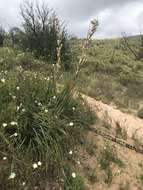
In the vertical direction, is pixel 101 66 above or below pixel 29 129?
below

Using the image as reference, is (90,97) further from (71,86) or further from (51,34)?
(51,34)

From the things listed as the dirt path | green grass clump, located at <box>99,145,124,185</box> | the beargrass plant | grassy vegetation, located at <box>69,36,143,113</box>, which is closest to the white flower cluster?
the beargrass plant

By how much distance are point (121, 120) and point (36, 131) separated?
2768mm

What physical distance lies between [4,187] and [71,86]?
227 centimetres

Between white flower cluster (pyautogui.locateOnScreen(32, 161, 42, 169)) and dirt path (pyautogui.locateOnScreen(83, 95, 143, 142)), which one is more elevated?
white flower cluster (pyautogui.locateOnScreen(32, 161, 42, 169))

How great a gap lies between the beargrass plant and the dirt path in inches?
38.8

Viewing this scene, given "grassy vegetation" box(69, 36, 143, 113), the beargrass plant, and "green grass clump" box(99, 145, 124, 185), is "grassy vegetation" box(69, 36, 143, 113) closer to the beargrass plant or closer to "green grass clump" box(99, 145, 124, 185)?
the beargrass plant

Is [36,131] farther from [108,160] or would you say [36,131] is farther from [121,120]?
[121,120]

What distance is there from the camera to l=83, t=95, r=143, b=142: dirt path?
7.62 m

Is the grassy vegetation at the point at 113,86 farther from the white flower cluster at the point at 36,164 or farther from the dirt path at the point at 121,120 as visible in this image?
the white flower cluster at the point at 36,164

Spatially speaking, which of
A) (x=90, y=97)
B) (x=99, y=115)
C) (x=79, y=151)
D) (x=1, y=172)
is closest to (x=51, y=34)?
(x=90, y=97)

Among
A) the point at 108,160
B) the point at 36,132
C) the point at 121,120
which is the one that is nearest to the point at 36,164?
the point at 36,132

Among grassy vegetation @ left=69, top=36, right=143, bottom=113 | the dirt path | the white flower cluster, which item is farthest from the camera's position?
grassy vegetation @ left=69, top=36, right=143, bottom=113

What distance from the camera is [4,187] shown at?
5.13m
